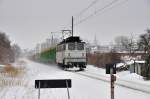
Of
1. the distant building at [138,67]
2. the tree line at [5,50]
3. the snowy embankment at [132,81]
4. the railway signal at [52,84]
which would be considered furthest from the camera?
the tree line at [5,50]

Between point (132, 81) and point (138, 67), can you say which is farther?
point (138, 67)

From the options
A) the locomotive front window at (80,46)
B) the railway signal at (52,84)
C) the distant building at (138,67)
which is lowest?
the distant building at (138,67)

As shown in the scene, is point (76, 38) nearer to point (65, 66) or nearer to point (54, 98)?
point (65, 66)

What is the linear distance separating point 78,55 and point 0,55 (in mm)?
42694

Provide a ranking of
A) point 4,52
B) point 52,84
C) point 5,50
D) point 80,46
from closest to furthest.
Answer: point 52,84 < point 80,46 < point 4,52 < point 5,50

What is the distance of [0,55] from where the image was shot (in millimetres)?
77438

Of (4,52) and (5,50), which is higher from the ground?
(5,50)

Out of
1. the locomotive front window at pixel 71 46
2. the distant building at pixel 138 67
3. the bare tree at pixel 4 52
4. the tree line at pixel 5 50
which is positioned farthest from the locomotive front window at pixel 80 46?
the bare tree at pixel 4 52

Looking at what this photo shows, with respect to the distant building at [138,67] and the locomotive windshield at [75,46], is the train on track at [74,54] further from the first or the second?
the distant building at [138,67]

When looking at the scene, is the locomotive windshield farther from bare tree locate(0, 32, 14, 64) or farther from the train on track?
bare tree locate(0, 32, 14, 64)

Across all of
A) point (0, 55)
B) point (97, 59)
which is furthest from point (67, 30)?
point (0, 55)

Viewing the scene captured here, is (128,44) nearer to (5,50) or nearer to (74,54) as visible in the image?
(5,50)

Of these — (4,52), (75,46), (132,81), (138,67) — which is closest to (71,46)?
(75,46)

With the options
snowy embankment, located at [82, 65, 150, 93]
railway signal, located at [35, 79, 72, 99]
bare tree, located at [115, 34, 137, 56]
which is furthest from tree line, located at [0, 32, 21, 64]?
railway signal, located at [35, 79, 72, 99]
